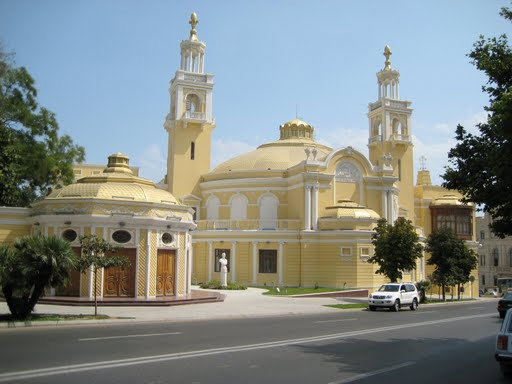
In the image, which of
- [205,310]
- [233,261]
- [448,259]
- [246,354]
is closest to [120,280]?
[205,310]

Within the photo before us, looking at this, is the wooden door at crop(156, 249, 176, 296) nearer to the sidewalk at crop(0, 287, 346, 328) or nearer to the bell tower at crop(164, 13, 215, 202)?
the sidewalk at crop(0, 287, 346, 328)

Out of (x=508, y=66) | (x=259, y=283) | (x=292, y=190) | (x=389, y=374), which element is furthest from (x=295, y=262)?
(x=389, y=374)

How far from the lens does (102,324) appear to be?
1822 cm

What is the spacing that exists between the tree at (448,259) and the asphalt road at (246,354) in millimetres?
20873

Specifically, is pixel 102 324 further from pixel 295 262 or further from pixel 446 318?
pixel 295 262

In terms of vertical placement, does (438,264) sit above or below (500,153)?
below

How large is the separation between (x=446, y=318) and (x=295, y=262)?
2008cm

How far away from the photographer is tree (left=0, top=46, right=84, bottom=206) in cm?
3822

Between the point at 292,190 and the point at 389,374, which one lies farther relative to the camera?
the point at 292,190

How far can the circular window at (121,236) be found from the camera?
86.1 feet

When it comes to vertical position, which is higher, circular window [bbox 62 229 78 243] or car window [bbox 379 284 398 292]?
circular window [bbox 62 229 78 243]

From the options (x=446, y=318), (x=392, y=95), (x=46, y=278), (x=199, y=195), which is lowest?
(x=446, y=318)

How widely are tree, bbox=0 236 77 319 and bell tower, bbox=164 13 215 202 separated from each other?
102 ft

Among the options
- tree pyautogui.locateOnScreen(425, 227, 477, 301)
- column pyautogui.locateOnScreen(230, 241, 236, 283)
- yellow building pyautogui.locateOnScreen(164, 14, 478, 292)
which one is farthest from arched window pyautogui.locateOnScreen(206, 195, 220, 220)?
tree pyautogui.locateOnScreen(425, 227, 477, 301)
